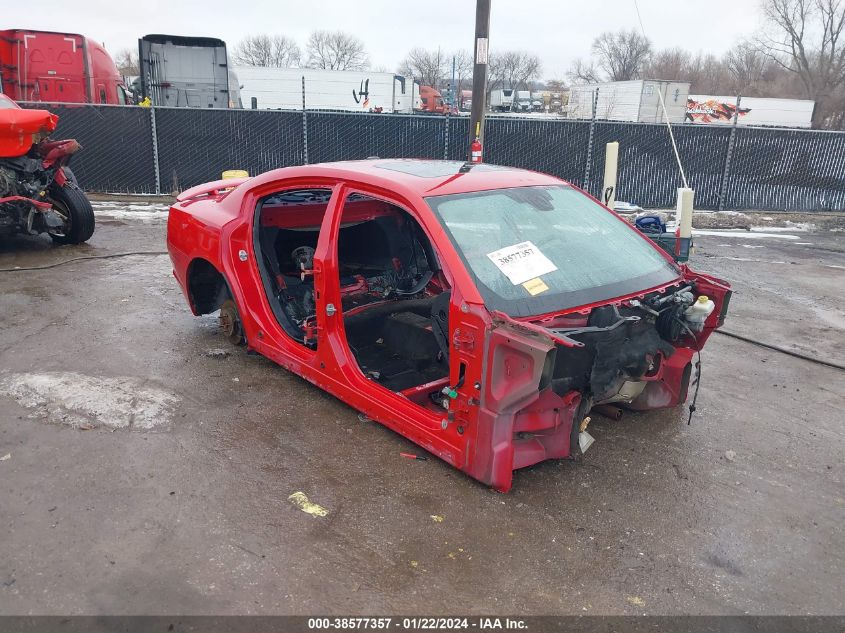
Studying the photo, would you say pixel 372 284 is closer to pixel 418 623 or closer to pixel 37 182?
pixel 418 623

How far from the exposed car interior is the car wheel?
46cm

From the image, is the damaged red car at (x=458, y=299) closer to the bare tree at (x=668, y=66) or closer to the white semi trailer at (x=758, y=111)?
the white semi trailer at (x=758, y=111)

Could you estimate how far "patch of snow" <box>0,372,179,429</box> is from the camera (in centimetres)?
374

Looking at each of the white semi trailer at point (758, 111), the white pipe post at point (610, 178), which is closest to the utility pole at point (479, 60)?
the white pipe post at point (610, 178)

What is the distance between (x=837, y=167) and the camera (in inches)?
538

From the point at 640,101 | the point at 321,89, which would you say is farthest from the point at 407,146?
the point at 640,101

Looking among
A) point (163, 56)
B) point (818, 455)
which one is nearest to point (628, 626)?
point (818, 455)

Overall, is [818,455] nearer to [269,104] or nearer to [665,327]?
[665,327]

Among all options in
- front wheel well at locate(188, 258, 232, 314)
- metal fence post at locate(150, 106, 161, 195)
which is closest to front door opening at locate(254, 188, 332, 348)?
front wheel well at locate(188, 258, 232, 314)

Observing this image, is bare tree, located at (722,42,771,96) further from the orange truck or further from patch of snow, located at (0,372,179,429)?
patch of snow, located at (0,372,179,429)

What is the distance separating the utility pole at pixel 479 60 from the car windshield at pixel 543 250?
290 inches

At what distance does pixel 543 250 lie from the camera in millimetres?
3424

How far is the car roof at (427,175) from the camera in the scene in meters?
3.51

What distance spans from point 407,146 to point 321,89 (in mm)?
14427
